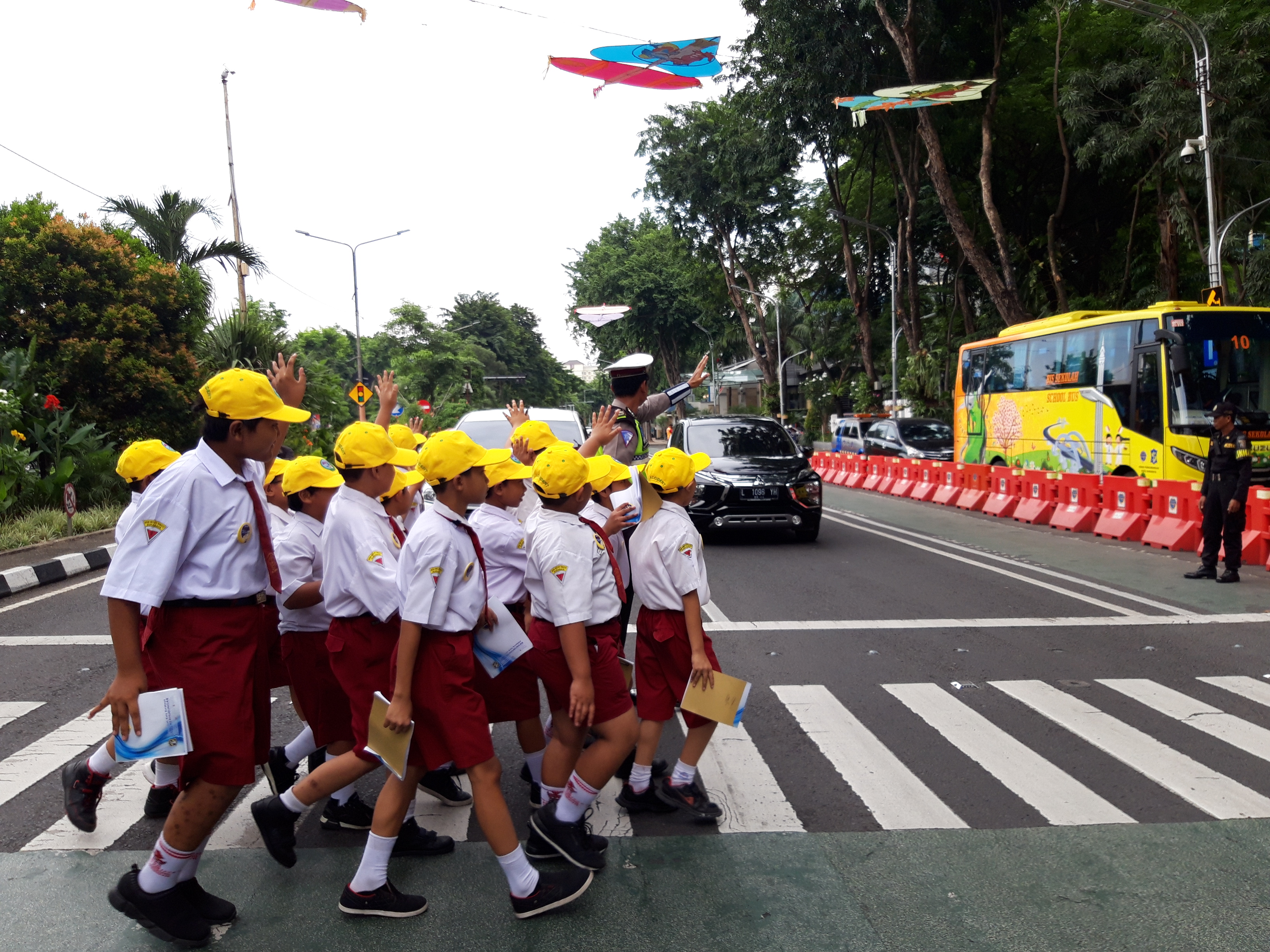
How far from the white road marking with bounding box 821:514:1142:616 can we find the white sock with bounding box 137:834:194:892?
746 cm

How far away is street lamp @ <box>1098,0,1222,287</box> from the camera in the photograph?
61.0ft

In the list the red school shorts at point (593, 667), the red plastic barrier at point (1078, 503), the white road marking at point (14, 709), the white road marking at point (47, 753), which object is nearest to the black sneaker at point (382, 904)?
the red school shorts at point (593, 667)

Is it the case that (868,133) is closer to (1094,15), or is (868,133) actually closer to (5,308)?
(1094,15)

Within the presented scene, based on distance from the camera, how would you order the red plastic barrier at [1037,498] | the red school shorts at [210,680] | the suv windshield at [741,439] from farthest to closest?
the red plastic barrier at [1037,498] → the suv windshield at [741,439] → the red school shorts at [210,680]

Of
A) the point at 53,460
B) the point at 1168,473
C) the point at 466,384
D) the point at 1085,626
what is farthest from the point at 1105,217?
the point at 466,384

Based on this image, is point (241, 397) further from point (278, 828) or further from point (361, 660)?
point (278, 828)

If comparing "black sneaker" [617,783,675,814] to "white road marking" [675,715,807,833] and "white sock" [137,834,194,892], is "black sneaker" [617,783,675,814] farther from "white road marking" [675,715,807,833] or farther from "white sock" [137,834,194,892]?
"white sock" [137,834,194,892]

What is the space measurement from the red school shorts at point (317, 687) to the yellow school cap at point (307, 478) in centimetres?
58

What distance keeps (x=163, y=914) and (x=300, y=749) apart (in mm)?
1187

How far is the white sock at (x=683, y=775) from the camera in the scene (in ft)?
13.8

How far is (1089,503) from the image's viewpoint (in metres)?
13.8

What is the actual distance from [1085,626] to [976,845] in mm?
4603

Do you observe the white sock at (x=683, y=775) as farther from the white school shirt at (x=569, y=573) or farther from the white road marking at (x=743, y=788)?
the white school shirt at (x=569, y=573)

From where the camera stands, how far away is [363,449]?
3600 mm
